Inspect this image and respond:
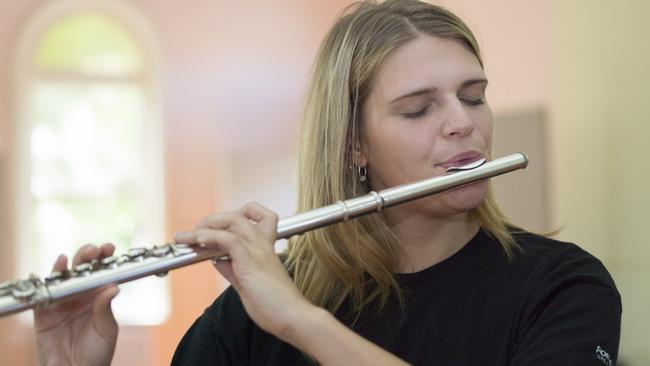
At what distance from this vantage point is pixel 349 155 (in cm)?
148

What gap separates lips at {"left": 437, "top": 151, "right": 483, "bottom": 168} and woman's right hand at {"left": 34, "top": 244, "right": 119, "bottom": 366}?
20.8 inches

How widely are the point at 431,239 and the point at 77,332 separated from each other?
554mm

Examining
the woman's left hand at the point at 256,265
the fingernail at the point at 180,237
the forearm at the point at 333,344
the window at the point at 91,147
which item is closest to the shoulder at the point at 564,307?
the forearm at the point at 333,344

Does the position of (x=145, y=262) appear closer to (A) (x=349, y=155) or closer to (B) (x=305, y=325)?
(B) (x=305, y=325)

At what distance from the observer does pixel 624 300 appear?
6.08 feet

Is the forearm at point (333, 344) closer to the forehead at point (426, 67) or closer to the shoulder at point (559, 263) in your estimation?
the shoulder at point (559, 263)

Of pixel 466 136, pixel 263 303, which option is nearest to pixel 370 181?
pixel 466 136

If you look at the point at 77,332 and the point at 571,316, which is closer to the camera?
the point at 571,316

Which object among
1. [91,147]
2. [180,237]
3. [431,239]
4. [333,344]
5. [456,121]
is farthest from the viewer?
[91,147]

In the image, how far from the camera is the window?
4590mm

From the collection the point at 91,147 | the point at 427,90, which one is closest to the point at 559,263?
the point at 427,90

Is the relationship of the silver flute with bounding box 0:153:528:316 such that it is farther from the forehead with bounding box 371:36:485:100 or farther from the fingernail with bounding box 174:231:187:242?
the forehead with bounding box 371:36:485:100

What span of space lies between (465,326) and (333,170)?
13.5 inches

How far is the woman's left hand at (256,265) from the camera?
1.12 metres
